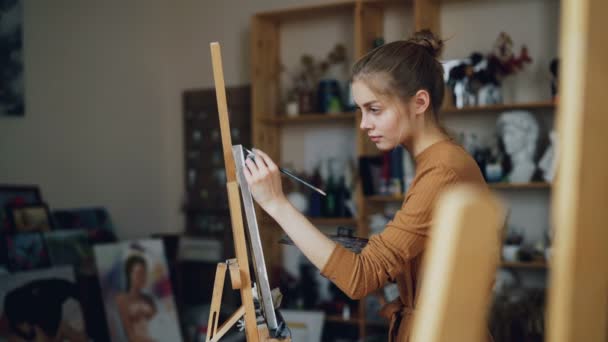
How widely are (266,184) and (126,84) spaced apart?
3.38 meters

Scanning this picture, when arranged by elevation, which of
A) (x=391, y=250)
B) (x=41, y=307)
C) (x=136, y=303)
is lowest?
(x=136, y=303)

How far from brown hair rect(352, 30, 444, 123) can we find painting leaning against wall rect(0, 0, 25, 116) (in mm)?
2757

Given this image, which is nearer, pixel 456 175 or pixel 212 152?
pixel 456 175

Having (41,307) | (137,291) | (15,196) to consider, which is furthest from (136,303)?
(15,196)

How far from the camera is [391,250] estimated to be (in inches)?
54.8

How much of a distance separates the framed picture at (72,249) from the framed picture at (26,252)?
38mm

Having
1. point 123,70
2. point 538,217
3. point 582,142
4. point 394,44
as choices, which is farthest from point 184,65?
point 582,142

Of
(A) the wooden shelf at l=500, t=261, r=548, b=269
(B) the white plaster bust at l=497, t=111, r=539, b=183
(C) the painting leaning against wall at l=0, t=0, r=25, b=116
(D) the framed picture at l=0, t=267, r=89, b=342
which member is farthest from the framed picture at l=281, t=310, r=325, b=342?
(C) the painting leaning against wall at l=0, t=0, r=25, b=116

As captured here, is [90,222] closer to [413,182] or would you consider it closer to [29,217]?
[29,217]

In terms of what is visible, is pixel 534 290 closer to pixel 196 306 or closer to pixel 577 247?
pixel 196 306

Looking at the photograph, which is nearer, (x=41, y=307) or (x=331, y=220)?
(x=41, y=307)

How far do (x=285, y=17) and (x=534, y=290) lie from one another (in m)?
2.40

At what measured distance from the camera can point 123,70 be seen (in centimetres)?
447

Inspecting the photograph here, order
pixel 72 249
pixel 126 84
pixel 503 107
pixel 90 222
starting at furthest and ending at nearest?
pixel 126 84
pixel 90 222
pixel 503 107
pixel 72 249
